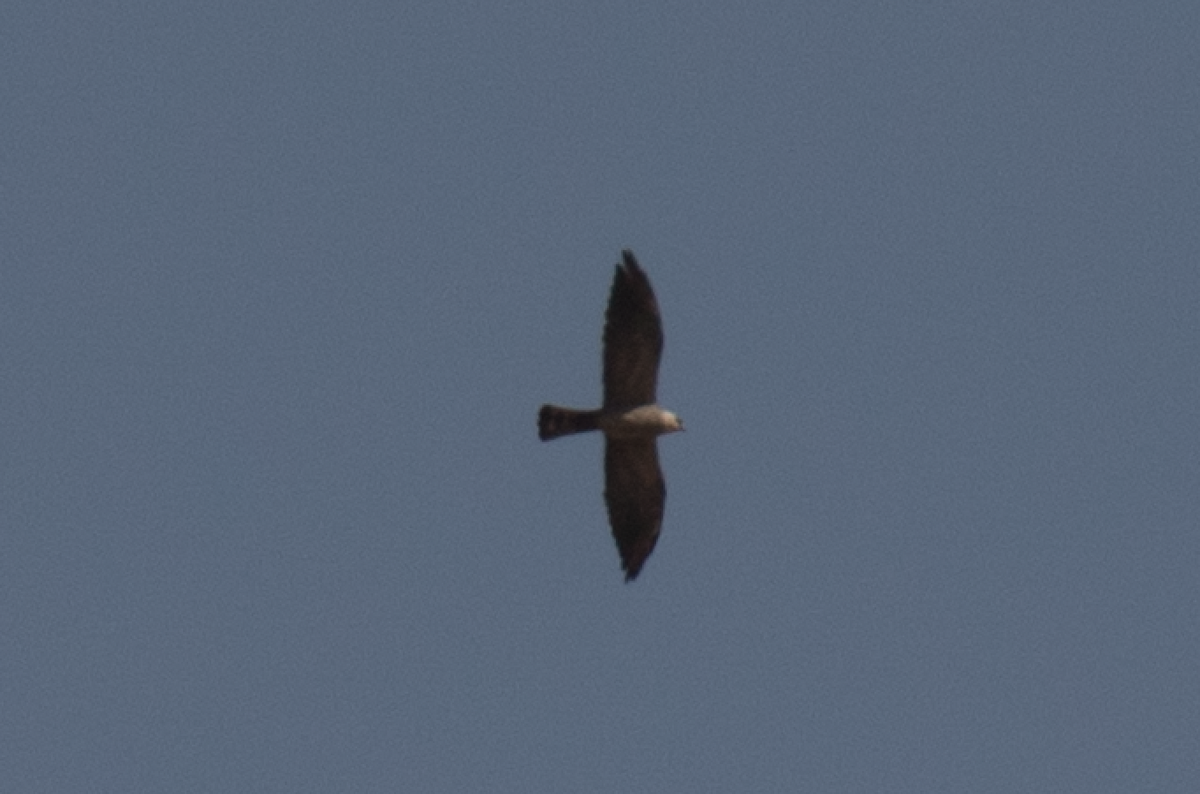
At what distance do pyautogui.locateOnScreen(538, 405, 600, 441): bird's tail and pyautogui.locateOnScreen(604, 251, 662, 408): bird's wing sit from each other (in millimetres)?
295

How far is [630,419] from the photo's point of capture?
133ft

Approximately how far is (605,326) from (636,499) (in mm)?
2430

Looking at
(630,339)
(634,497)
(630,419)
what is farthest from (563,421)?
(634,497)

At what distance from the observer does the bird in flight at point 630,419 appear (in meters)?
40.2

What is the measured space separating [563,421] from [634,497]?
1543mm

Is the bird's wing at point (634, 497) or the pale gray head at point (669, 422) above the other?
the pale gray head at point (669, 422)

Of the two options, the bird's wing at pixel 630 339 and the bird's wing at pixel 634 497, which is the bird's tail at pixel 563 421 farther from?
the bird's wing at pixel 634 497

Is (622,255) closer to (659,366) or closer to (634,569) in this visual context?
(659,366)

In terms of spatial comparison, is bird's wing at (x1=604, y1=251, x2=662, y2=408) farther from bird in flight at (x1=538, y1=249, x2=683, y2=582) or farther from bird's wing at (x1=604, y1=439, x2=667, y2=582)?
bird's wing at (x1=604, y1=439, x2=667, y2=582)

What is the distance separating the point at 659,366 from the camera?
40562 millimetres

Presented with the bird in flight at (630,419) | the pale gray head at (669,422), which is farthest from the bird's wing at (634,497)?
the pale gray head at (669,422)

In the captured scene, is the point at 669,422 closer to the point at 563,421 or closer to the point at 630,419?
the point at 630,419

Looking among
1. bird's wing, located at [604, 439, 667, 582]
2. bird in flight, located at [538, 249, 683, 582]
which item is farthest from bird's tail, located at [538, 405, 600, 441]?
bird's wing, located at [604, 439, 667, 582]

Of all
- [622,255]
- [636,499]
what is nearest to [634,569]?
[636,499]
